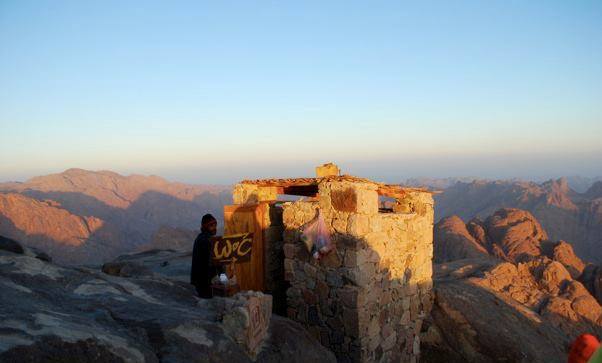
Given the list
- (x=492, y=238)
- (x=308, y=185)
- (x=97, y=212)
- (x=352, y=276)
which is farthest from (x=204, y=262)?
(x=97, y=212)

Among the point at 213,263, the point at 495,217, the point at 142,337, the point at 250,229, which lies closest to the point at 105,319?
the point at 142,337

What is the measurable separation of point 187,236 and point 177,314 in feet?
81.9

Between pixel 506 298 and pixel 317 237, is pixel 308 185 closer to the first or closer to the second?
pixel 317 237

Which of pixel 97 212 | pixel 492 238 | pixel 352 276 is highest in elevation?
pixel 352 276

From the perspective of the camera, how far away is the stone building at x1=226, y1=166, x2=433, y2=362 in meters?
7.14

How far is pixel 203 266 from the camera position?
21.8 feet

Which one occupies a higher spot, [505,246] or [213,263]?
[213,263]

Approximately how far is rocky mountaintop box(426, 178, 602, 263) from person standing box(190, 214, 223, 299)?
37497 mm

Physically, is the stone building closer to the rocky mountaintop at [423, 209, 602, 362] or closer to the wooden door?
the wooden door

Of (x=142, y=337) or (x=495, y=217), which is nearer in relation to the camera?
(x=142, y=337)

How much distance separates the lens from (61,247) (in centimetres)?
3378

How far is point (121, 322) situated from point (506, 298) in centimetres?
1111

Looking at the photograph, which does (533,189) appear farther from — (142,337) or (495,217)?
(142,337)

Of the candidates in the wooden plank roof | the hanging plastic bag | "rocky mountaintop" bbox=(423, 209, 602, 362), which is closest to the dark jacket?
the hanging plastic bag
